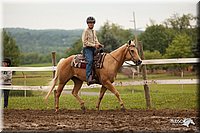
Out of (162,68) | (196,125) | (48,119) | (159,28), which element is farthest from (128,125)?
(159,28)

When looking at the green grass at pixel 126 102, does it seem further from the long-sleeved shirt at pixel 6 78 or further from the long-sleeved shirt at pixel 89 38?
the long-sleeved shirt at pixel 89 38

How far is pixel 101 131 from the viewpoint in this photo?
20.9 ft

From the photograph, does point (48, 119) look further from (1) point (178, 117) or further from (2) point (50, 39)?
(2) point (50, 39)

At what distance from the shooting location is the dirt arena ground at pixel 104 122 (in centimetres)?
659

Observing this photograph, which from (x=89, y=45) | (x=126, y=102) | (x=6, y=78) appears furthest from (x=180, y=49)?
(x=89, y=45)

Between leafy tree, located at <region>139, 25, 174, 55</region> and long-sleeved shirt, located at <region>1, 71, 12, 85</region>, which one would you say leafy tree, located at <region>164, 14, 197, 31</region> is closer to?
leafy tree, located at <region>139, 25, 174, 55</region>

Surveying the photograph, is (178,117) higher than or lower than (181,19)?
lower

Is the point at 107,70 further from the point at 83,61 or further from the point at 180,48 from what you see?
the point at 180,48

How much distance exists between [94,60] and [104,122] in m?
2.57

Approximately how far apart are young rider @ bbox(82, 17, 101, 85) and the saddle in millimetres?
132

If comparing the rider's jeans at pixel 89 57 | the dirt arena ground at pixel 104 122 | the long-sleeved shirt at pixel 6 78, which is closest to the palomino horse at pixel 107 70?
the rider's jeans at pixel 89 57

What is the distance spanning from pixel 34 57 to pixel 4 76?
60.5 meters

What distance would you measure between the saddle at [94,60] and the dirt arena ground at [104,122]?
1.40 meters

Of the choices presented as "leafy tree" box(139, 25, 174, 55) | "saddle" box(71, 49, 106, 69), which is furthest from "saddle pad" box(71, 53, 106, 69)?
"leafy tree" box(139, 25, 174, 55)
